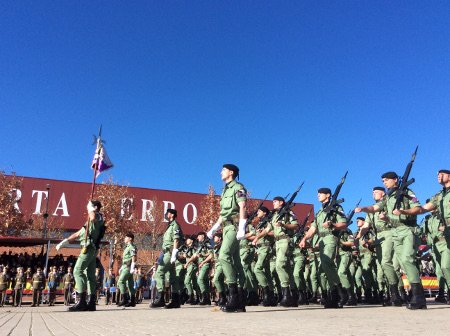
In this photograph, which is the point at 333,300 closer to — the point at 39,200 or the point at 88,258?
the point at 88,258

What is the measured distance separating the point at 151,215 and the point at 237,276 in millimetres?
35337

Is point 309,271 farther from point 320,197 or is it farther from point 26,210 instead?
point 26,210

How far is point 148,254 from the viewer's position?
134 feet

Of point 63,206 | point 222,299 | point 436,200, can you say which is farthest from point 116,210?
point 436,200

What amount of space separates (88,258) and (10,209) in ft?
96.8

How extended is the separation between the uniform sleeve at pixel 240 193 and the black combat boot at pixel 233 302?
4.90 ft

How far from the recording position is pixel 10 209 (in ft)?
112

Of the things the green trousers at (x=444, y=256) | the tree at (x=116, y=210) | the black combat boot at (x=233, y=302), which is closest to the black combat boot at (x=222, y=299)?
the black combat boot at (x=233, y=302)

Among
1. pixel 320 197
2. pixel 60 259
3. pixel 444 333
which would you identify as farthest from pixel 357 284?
pixel 60 259

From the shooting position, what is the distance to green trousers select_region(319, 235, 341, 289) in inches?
333

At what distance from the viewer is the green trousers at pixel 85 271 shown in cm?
866

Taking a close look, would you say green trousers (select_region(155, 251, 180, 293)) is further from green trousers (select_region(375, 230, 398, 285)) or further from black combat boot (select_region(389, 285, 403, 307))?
black combat boot (select_region(389, 285, 403, 307))

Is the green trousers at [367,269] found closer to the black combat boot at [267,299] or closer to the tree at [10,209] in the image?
the black combat boot at [267,299]

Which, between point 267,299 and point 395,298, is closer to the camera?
point 395,298
